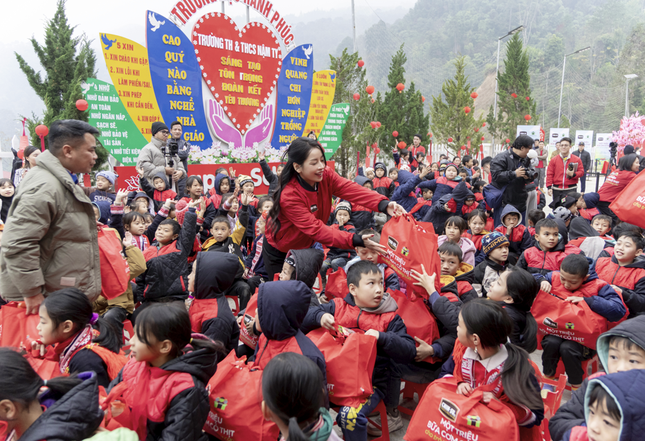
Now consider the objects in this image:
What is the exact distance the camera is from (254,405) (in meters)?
1.74

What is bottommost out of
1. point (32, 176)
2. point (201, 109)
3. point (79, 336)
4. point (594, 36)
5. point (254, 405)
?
point (254, 405)

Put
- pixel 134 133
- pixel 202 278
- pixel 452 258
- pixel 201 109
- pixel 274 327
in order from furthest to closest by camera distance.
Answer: pixel 201 109 < pixel 134 133 < pixel 452 258 < pixel 202 278 < pixel 274 327

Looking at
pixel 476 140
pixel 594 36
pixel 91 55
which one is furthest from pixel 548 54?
pixel 91 55

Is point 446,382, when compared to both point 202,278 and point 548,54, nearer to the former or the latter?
point 202,278

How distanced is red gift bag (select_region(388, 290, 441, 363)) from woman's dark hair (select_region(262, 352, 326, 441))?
1.13 metres

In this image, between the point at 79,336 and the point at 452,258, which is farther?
the point at 452,258

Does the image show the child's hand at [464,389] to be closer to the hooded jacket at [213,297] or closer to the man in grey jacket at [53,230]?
the hooded jacket at [213,297]

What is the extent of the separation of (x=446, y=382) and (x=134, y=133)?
25.2ft

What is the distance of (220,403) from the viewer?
178 centimetres

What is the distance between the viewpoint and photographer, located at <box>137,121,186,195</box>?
5.83 m

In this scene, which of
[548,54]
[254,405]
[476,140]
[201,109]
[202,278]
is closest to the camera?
[254,405]

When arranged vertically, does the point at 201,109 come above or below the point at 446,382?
above

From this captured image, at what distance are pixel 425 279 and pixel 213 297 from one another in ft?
4.27

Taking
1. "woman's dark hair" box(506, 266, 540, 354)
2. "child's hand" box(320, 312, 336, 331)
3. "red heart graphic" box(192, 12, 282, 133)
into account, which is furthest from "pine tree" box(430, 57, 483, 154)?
"child's hand" box(320, 312, 336, 331)
